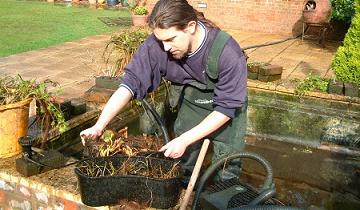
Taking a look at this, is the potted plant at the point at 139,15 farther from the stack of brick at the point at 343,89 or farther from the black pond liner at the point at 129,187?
the black pond liner at the point at 129,187

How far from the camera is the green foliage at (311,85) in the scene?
19.4ft

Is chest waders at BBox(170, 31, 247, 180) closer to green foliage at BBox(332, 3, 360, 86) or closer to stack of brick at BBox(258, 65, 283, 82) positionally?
stack of brick at BBox(258, 65, 283, 82)

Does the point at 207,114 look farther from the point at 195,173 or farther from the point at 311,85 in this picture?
the point at 311,85

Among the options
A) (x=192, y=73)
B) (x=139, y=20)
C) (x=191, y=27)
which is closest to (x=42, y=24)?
(x=139, y=20)

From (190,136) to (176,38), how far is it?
1.99 ft

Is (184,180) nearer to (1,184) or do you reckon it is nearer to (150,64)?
(150,64)

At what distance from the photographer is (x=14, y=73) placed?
6.62 metres

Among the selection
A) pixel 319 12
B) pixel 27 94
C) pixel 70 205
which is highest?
pixel 319 12

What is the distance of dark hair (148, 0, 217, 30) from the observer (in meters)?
2.39

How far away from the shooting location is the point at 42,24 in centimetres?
1166

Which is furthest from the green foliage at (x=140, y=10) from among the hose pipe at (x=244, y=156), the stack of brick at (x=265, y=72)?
the hose pipe at (x=244, y=156)

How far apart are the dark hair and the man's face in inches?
1.2

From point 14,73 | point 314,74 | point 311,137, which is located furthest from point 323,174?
point 14,73

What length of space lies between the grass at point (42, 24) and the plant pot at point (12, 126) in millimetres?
5106
